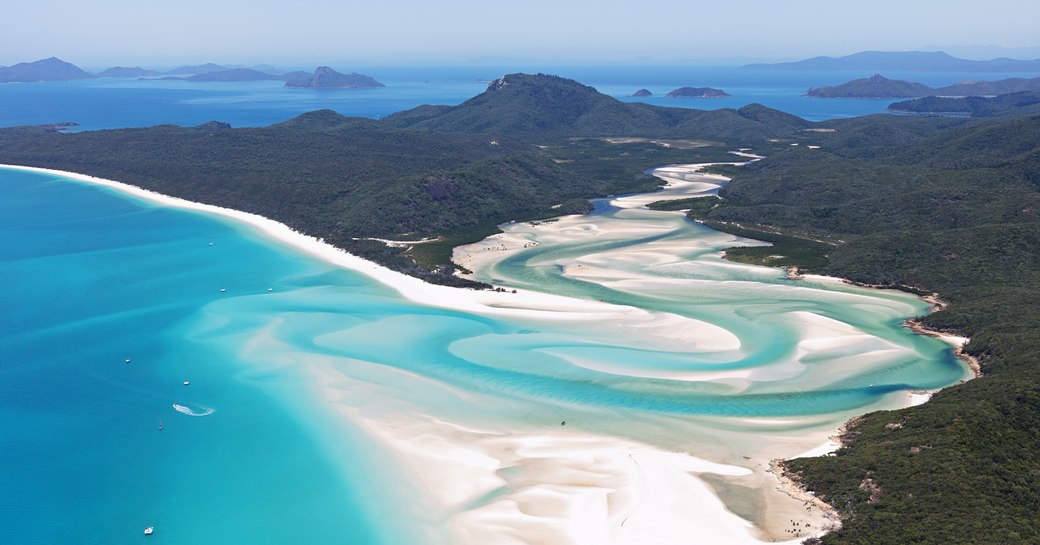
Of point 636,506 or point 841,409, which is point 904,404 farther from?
point 636,506

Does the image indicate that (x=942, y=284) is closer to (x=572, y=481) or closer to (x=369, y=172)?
(x=572, y=481)

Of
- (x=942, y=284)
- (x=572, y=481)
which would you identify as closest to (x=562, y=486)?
(x=572, y=481)

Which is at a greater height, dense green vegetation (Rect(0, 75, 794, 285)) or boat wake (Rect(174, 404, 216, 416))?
dense green vegetation (Rect(0, 75, 794, 285))

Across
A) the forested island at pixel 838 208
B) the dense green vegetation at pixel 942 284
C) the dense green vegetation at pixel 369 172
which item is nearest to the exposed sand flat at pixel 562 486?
the dense green vegetation at pixel 942 284

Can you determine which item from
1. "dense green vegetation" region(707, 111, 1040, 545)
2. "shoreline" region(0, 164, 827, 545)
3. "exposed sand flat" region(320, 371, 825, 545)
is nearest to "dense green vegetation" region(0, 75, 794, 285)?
"dense green vegetation" region(707, 111, 1040, 545)

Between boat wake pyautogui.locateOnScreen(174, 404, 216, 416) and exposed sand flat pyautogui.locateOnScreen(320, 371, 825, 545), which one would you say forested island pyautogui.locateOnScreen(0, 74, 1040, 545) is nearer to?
exposed sand flat pyautogui.locateOnScreen(320, 371, 825, 545)

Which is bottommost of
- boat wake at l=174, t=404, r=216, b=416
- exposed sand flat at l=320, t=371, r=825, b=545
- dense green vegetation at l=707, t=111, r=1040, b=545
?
exposed sand flat at l=320, t=371, r=825, b=545
